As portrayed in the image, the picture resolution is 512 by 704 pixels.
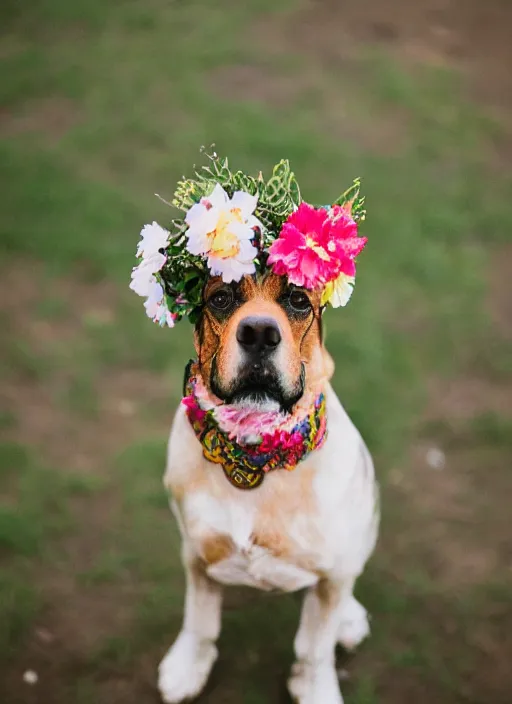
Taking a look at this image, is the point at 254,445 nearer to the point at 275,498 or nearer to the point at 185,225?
the point at 275,498

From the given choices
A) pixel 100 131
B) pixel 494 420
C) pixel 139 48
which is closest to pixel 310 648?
pixel 494 420

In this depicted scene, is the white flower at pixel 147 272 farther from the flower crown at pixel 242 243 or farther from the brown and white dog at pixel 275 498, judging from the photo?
the brown and white dog at pixel 275 498

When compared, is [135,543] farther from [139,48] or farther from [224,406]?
[139,48]

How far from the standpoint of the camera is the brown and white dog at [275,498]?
1.99 m

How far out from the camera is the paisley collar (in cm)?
216

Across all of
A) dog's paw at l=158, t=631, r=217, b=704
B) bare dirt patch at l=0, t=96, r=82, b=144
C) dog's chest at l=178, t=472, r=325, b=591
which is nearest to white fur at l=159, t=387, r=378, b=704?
dog's chest at l=178, t=472, r=325, b=591

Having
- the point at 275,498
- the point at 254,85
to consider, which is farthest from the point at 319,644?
the point at 254,85

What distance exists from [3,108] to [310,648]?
442 cm

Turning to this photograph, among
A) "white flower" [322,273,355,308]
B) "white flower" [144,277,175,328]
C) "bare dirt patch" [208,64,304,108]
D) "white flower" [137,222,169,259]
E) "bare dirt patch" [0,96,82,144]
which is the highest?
"bare dirt patch" [208,64,304,108]

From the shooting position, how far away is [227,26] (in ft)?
21.2

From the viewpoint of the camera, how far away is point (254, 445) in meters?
2.18

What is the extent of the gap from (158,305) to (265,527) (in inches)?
27.3

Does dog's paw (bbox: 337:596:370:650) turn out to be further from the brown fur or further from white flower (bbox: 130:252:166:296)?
white flower (bbox: 130:252:166:296)

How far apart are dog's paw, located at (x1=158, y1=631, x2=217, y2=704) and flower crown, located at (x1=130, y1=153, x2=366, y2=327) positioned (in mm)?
1304
